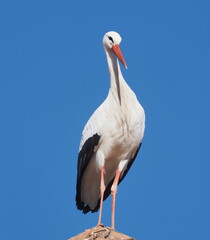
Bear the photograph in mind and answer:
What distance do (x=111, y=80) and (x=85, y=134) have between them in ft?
2.78

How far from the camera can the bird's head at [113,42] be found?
34.2 feet

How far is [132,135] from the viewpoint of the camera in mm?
10250

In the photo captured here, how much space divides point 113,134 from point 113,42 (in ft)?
4.33

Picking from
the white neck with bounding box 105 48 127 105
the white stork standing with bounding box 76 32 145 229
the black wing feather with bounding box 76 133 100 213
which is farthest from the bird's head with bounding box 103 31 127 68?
the black wing feather with bounding box 76 133 100 213

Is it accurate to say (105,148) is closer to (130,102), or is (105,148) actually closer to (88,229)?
(130,102)

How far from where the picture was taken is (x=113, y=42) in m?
10.5

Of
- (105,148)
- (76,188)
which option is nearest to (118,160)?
(105,148)

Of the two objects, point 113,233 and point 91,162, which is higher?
point 91,162

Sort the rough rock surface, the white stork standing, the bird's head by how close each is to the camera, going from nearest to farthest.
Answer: the rough rock surface
the white stork standing
the bird's head

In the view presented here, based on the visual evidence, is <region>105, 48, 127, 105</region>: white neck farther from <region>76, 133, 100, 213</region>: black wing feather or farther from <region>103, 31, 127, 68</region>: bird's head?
<region>76, 133, 100, 213</region>: black wing feather

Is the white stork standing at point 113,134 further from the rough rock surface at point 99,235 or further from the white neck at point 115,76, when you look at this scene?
the rough rock surface at point 99,235

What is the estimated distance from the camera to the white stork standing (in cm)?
1024

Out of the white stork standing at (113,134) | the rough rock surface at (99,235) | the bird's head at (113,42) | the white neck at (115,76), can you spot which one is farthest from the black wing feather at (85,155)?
the rough rock surface at (99,235)

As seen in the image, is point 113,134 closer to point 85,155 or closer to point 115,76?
point 85,155
